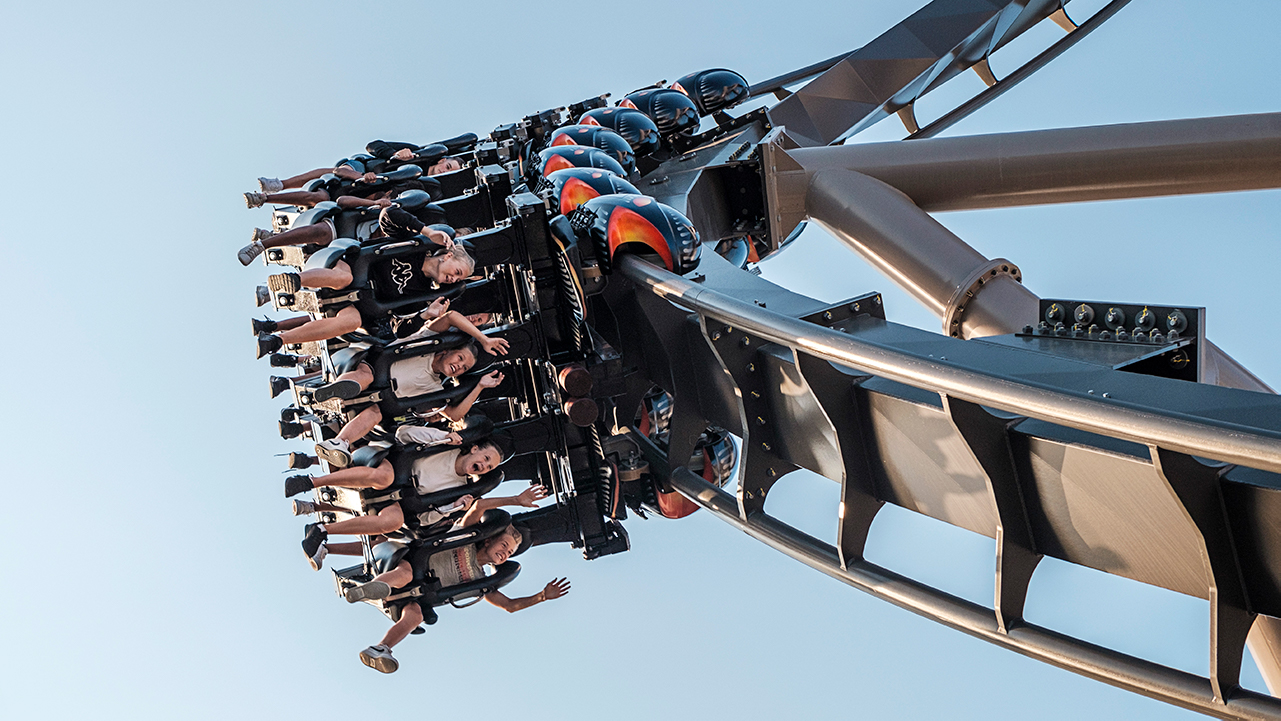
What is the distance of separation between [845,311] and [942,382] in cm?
136

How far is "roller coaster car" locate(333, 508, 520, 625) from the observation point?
26.0 feet

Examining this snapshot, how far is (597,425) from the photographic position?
→ 8344 mm

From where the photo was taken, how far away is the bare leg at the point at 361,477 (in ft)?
24.7

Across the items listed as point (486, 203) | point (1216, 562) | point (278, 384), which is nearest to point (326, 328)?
point (278, 384)

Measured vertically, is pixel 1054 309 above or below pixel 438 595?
above

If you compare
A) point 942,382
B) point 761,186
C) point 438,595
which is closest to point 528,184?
point 761,186

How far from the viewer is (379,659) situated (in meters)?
7.72

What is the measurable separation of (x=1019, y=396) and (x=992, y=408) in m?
0.62

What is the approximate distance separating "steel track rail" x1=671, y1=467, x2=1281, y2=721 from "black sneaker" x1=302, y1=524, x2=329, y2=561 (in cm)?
274

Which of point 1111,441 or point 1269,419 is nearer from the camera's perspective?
point 1269,419

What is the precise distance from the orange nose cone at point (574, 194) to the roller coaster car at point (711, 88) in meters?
5.46

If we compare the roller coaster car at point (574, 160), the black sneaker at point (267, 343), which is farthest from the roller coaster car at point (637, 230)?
the black sneaker at point (267, 343)

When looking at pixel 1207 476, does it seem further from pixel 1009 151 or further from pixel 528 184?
pixel 528 184

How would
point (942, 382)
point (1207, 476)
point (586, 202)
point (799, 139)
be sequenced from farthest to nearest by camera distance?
point (799, 139) < point (586, 202) < point (942, 382) < point (1207, 476)
